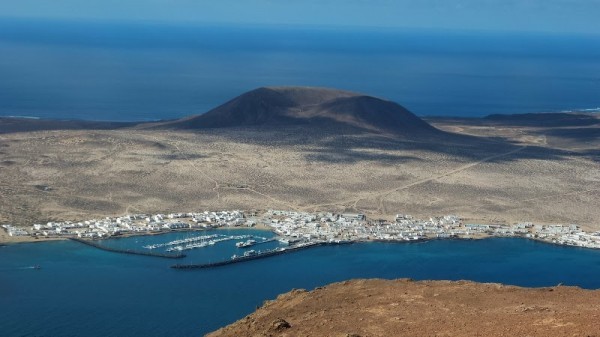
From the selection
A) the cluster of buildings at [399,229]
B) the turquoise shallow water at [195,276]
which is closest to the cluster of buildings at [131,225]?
the turquoise shallow water at [195,276]

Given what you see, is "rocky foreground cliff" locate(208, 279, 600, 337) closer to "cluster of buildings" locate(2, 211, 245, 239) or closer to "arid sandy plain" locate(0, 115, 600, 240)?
"cluster of buildings" locate(2, 211, 245, 239)

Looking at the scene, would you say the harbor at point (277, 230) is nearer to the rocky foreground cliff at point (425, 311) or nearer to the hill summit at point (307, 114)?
the rocky foreground cliff at point (425, 311)

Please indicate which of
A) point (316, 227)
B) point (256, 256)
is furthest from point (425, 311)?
point (316, 227)

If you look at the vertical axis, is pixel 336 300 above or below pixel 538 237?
above

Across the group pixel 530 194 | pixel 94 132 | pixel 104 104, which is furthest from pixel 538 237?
pixel 104 104

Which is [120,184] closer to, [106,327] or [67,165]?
[67,165]

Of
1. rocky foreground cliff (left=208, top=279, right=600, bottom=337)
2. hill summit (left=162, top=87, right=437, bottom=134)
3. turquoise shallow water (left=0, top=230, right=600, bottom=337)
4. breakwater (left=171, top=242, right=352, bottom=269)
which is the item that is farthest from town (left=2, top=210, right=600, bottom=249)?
hill summit (left=162, top=87, right=437, bottom=134)

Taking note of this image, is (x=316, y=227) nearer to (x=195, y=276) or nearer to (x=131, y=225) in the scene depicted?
(x=131, y=225)
